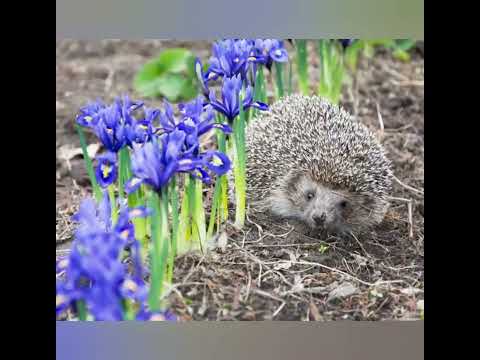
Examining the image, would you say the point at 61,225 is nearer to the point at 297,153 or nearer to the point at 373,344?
the point at 297,153

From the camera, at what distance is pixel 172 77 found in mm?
5297

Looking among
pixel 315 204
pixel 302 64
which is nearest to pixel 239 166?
pixel 315 204

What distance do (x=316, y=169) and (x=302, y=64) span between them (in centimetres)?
112

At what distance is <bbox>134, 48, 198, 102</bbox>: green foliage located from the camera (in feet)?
17.3

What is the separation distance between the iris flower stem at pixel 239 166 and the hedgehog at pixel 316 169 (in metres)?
0.13

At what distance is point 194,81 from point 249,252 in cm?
174

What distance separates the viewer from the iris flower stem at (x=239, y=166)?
4039 millimetres

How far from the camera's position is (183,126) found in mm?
3820

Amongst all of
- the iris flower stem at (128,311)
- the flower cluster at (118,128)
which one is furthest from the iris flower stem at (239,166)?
the iris flower stem at (128,311)

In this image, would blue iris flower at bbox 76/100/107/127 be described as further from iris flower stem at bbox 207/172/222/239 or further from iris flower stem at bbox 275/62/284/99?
iris flower stem at bbox 275/62/284/99

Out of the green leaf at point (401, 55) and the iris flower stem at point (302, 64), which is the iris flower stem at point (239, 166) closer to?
the iris flower stem at point (302, 64)

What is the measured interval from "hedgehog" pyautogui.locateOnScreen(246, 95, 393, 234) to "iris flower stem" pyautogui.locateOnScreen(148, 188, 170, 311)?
92 centimetres

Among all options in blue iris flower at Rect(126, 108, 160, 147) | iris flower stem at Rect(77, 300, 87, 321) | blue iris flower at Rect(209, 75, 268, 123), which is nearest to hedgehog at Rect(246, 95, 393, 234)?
blue iris flower at Rect(209, 75, 268, 123)
